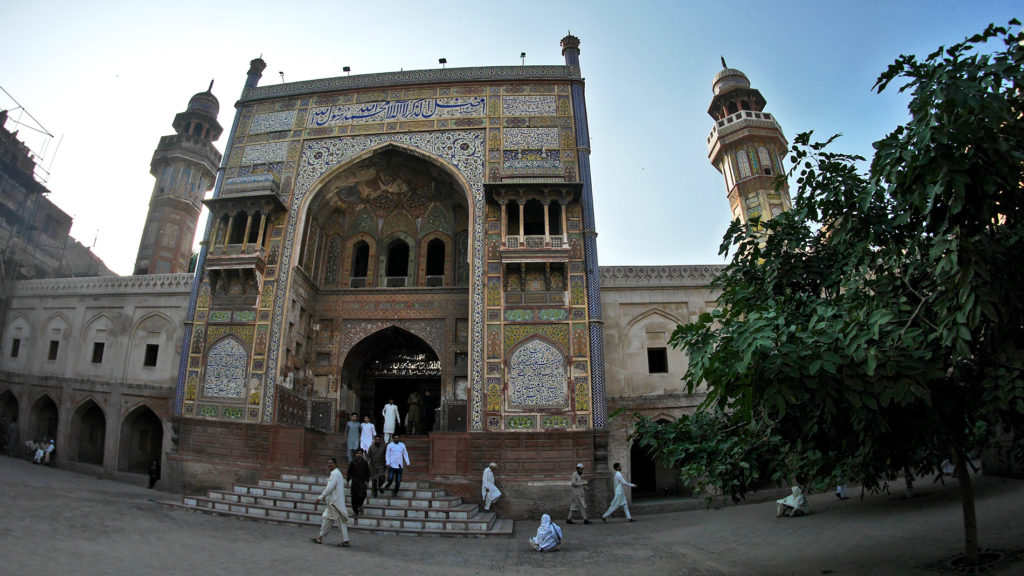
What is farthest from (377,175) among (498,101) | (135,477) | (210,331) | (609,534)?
(609,534)

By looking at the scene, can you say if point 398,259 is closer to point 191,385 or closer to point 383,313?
Result: point 383,313

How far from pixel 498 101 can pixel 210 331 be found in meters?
10.4

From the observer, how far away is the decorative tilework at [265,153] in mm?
16375

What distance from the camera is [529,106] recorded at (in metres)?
16.4

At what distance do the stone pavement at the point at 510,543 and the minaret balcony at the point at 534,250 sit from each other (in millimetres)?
6365

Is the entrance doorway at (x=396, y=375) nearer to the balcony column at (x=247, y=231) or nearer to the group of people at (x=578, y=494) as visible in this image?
the balcony column at (x=247, y=231)

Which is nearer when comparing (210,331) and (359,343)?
(210,331)

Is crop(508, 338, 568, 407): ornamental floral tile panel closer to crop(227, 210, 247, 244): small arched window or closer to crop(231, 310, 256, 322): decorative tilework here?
crop(231, 310, 256, 322): decorative tilework

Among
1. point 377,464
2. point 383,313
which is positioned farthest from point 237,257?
point 377,464

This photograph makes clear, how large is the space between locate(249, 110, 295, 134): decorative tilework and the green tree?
1532 cm

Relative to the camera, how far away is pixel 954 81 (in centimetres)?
415

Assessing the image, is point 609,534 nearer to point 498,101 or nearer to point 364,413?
point 364,413

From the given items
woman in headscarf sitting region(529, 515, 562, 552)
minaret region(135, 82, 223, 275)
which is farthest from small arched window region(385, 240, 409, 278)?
minaret region(135, 82, 223, 275)

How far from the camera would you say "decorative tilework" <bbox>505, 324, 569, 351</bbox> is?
13477 mm
